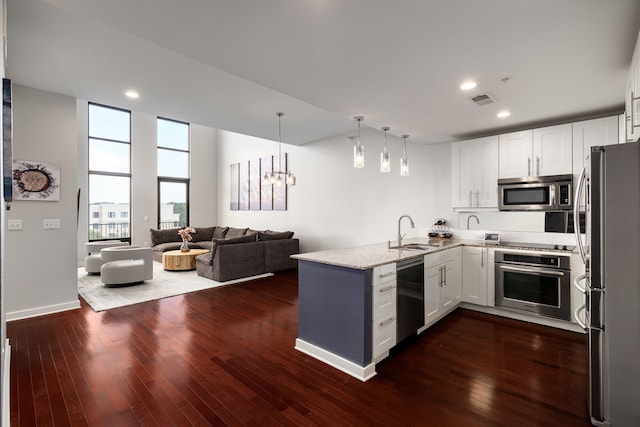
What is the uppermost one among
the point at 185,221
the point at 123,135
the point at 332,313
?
the point at 123,135

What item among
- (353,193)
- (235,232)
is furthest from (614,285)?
(235,232)

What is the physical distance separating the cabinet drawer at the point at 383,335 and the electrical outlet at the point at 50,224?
4149mm

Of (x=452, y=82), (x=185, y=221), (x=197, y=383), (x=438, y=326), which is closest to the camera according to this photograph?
(x=197, y=383)

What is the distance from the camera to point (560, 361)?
2.71 m

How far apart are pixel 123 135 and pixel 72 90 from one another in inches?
188

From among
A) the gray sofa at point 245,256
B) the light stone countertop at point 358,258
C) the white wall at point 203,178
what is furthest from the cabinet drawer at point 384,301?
the white wall at point 203,178

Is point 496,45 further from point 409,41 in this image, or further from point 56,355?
point 56,355

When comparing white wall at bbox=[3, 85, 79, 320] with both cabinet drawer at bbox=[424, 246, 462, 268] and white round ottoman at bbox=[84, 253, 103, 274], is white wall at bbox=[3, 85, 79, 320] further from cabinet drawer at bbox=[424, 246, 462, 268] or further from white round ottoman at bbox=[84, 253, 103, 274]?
cabinet drawer at bbox=[424, 246, 462, 268]

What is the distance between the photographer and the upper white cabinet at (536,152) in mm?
3527

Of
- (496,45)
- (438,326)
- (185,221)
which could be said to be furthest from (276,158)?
(496,45)

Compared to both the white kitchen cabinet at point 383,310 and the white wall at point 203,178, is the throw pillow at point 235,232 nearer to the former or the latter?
the white wall at point 203,178

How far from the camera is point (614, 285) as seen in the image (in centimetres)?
185

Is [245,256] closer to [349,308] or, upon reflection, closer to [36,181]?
[36,181]

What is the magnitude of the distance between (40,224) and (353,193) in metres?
4.86
